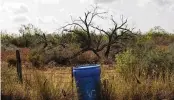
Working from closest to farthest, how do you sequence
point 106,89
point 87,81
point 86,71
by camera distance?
point 86,71 → point 87,81 → point 106,89

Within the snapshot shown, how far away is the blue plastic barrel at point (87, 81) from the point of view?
9594 millimetres

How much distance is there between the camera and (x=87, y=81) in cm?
974

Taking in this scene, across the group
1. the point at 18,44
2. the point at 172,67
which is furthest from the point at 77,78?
the point at 18,44

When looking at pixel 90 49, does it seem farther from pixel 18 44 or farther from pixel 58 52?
pixel 18 44

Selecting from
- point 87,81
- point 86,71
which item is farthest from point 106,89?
point 86,71

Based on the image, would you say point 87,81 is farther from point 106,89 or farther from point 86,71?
point 106,89

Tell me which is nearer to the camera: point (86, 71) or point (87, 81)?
point (86, 71)

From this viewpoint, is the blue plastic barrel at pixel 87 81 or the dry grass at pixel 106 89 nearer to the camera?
the blue plastic barrel at pixel 87 81

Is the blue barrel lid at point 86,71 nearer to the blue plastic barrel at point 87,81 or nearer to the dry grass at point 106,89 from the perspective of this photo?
the blue plastic barrel at point 87,81

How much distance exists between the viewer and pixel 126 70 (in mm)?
11188

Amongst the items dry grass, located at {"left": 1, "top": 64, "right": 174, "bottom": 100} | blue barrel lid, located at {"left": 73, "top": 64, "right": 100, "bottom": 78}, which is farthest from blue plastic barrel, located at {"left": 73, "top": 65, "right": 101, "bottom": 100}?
dry grass, located at {"left": 1, "top": 64, "right": 174, "bottom": 100}

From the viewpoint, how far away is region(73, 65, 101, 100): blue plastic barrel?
9.59 m

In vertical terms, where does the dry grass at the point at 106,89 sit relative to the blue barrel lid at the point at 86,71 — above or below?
below

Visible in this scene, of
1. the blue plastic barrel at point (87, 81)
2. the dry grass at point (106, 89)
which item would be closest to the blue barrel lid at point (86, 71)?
the blue plastic barrel at point (87, 81)
